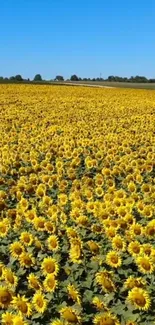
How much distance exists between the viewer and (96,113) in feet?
66.0

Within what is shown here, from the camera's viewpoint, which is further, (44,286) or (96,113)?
(96,113)

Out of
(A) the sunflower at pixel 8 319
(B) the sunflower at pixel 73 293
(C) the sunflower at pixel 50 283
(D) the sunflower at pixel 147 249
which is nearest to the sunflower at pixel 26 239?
(C) the sunflower at pixel 50 283

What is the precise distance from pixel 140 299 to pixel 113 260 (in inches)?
30.6

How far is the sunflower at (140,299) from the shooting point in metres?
3.81

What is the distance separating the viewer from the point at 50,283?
424 cm

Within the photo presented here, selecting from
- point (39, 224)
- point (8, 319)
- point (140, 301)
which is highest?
point (39, 224)

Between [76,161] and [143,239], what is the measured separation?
424cm

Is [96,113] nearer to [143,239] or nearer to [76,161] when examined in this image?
[76,161]

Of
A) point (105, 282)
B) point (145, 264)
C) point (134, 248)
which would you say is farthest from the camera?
point (134, 248)

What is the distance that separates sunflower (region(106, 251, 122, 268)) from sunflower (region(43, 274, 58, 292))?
1.90 ft

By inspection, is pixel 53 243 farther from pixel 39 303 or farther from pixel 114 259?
pixel 39 303

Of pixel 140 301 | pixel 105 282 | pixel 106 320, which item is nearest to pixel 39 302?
pixel 105 282

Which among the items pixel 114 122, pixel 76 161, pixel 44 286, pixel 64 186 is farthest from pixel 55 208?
pixel 114 122

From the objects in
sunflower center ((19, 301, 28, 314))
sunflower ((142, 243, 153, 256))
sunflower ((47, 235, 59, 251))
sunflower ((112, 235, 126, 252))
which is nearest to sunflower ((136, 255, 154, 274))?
sunflower ((142, 243, 153, 256))
